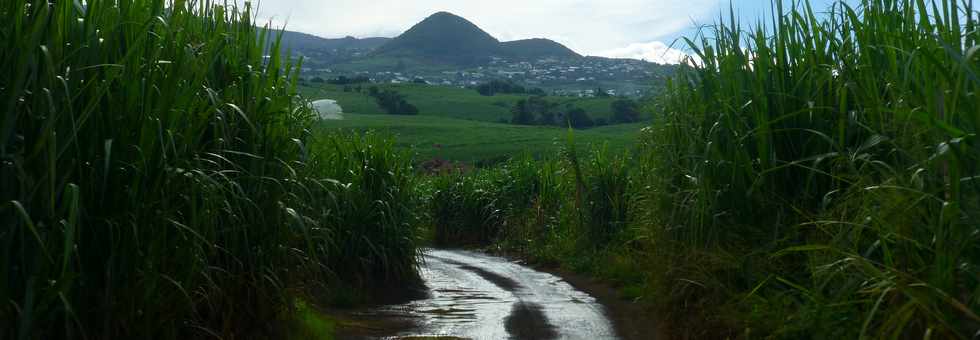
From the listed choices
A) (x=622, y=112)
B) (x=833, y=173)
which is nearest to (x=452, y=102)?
(x=622, y=112)

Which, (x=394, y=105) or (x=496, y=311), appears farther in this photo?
(x=394, y=105)

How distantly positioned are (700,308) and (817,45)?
2098 mm

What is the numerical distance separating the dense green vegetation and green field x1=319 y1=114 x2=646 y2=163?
44.8 meters

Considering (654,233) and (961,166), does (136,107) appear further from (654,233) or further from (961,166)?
(654,233)

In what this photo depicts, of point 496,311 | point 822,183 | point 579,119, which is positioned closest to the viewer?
point 822,183

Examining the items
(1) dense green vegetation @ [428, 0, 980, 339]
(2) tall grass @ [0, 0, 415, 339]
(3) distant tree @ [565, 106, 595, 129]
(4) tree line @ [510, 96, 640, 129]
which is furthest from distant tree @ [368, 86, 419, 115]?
(2) tall grass @ [0, 0, 415, 339]

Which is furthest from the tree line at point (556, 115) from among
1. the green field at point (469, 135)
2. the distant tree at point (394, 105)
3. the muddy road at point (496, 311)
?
the muddy road at point (496, 311)

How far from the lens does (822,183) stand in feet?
20.5

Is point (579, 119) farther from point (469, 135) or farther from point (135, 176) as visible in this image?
point (135, 176)

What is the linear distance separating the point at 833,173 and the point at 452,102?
88295 millimetres

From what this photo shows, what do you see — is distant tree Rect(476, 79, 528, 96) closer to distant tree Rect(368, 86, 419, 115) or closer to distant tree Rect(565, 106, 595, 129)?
distant tree Rect(368, 86, 419, 115)

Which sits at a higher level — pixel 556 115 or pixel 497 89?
pixel 497 89

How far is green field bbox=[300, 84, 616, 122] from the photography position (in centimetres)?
7981

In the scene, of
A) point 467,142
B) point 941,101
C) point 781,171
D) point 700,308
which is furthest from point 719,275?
point 467,142
